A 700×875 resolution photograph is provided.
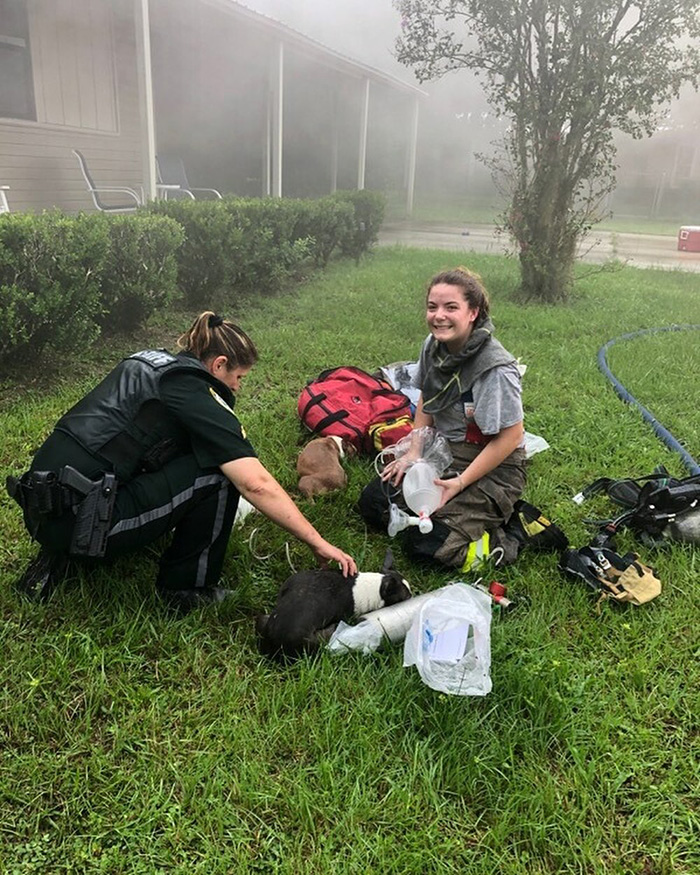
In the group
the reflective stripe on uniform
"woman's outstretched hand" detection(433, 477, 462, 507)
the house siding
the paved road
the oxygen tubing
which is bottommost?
the reflective stripe on uniform

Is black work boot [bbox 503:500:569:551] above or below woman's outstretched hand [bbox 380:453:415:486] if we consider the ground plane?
below

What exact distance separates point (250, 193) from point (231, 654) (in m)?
14.6

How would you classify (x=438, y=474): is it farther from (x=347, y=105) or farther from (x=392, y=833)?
(x=347, y=105)

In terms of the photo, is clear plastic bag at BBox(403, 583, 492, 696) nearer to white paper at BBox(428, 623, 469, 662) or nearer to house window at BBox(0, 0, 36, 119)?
white paper at BBox(428, 623, 469, 662)

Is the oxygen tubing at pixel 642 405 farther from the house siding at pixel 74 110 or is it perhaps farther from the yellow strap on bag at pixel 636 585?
the house siding at pixel 74 110

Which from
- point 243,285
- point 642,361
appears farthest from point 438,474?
point 243,285

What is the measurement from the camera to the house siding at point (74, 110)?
734 centimetres

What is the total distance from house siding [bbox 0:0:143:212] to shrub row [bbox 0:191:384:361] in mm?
2397

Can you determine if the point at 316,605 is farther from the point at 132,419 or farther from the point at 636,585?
the point at 636,585

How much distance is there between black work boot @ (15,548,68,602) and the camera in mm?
2160

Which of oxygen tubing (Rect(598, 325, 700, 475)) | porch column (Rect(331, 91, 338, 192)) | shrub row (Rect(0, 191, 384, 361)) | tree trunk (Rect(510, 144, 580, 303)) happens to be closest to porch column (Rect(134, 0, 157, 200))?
shrub row (Rect(0, 191, 384, 361))

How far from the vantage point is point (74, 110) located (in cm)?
799

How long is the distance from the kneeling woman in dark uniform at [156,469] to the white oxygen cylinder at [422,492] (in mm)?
492

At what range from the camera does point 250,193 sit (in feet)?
49.6
